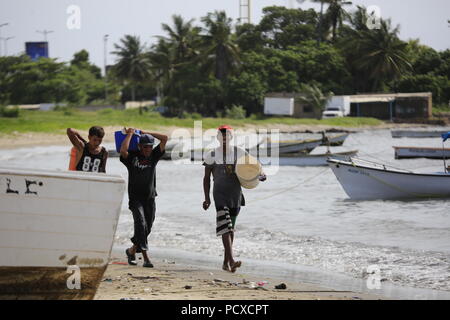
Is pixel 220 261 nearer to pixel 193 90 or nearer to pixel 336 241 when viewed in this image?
pixel 336 241

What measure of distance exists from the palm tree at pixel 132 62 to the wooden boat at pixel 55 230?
64.6m

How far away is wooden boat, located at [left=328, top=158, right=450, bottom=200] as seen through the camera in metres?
17.5

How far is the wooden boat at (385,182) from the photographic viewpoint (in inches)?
688

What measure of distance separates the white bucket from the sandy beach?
114 centimetres

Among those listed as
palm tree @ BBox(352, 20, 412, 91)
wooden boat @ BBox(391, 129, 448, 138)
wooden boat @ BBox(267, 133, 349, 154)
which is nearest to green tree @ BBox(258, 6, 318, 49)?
palm tree @ BBox(352, 20, 412, 91)

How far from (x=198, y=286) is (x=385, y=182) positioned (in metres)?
10.9

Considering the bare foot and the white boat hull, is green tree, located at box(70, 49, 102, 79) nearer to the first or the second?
the white boat hull

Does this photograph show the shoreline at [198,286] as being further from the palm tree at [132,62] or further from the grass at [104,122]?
the palm tree at [132,62]

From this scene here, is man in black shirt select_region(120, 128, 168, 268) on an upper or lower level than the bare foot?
upper

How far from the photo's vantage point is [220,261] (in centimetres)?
A: 1057

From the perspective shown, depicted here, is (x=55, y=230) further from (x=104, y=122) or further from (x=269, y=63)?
(x=269, y=63)
